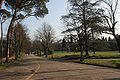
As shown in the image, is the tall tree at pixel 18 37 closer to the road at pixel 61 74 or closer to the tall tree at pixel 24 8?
the tall tree at pixel 24 8

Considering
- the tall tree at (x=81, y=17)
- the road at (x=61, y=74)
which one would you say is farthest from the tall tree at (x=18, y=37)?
the road at (x=61, y=74)

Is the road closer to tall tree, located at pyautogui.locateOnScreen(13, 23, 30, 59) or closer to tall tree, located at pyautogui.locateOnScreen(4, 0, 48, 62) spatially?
tall tree, located at pyautogui.locateOnScreen(4, 0, 48, 62)

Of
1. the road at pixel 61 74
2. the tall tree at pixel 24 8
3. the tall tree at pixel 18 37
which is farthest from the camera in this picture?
the tall tree at pixel 18 37

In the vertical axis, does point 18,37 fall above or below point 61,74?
above

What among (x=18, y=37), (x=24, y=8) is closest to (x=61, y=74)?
(x=24, y=8)

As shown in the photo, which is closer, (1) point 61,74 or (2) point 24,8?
(1) point 61,74

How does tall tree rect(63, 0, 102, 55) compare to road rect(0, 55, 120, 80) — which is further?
tall tree rect(63, 0, 102, 55)

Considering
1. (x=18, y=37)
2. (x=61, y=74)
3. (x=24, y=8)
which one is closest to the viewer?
(x=61, y=74)

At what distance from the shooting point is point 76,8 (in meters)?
67.8

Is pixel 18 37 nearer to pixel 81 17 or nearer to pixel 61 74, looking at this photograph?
pixel 81 17

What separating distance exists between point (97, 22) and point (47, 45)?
229ft

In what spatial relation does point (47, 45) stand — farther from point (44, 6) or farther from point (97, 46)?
point (44, 6)

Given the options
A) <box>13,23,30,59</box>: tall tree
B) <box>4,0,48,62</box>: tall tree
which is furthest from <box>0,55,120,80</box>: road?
<box>13,23,30,59</box>: tall tree

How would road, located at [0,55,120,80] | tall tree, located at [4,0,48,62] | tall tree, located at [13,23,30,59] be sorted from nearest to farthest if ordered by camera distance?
road, located at [0,55,120,80]
tall tree, located at [4,0,48,62]
tall tree, located at [13,23,30,59]
